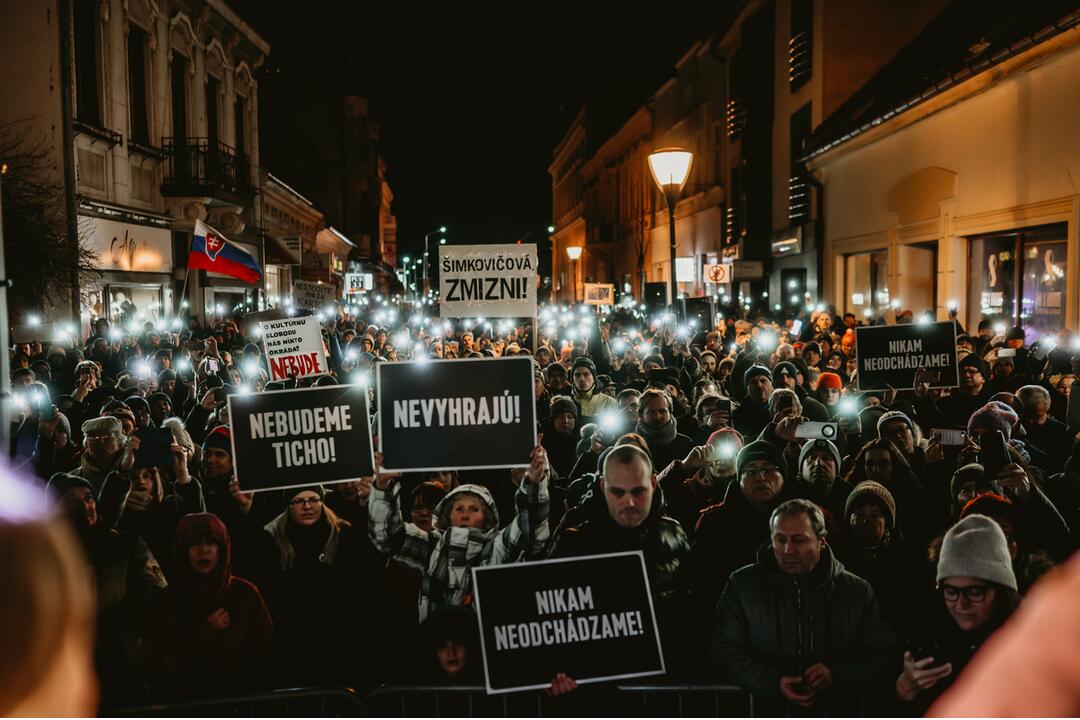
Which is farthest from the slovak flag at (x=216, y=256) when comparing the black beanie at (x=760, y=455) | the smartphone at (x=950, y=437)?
the black beanie at (x=760, y=455)

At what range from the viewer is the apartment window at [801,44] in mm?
26420

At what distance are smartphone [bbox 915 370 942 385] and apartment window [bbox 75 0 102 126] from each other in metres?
19.9

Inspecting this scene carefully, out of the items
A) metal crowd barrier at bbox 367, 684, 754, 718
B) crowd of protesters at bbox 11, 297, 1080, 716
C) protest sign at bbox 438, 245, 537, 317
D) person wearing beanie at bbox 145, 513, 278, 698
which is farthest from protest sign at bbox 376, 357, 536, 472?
protest sign at bbox 438, 245, 537, 317

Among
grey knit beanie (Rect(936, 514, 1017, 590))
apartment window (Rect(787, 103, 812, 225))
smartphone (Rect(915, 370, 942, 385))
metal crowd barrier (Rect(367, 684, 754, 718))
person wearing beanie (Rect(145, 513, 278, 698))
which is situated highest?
apartment window (Rect(787, 103, 812, 225))

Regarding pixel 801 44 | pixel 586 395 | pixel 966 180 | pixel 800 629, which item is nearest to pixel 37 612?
pixel 800 629

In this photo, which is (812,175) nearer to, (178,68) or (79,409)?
A: (178,68)

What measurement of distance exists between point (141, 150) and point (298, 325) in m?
16.3

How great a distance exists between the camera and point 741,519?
5762mm

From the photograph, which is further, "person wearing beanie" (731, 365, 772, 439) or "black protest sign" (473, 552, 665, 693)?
"person wearing beanie" (731, 365, 772, 439)

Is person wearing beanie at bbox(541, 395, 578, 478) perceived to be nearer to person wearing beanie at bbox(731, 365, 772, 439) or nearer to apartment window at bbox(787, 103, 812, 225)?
person wearing beanie at bbox(731, 365, 772, 439)

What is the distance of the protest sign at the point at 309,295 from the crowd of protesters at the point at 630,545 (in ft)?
19.0

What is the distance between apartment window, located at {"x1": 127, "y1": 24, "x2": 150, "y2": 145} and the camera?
998 inches

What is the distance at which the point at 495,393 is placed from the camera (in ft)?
18.5

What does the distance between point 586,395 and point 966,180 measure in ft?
33.2
